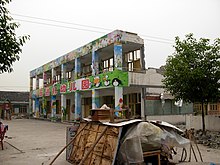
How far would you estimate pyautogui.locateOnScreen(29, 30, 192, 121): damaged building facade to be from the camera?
56.1ft

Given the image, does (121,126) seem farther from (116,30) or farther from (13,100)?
(13,100)

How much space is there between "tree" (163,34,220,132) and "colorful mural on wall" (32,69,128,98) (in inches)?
181

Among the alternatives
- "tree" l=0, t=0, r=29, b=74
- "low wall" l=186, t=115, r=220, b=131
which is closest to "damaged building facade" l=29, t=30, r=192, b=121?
"low wall" l=186, t=115, r=220, b=131

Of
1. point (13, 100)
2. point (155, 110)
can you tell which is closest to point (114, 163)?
point (155, 110)

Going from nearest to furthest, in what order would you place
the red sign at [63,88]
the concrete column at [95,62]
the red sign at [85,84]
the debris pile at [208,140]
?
the debris pile at [208,140], the concrete column at [95,62], the red sign at [85,84], the red sign at [63,88]

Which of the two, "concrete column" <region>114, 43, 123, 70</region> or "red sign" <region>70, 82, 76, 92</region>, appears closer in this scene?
"concrete column" <region>114, 43, 123, 70</region>

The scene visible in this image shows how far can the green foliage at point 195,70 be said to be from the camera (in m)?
12.0

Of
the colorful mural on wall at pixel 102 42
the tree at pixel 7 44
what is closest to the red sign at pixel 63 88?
the colorful mural on wall at pixel 102 42

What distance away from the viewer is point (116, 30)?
17.1 m

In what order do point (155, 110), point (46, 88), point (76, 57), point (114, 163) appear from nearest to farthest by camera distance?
point (114, 163) → point (155, 110) → point (76, 57) → point (46, 88)

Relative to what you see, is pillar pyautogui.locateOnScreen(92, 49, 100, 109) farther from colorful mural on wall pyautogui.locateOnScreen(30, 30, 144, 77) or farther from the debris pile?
the debris pile

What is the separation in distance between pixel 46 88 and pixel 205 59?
74.5 ft

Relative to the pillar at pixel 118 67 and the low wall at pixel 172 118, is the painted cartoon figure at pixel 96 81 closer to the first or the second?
the pillar at pixel 118 67

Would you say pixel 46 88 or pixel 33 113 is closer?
pixel 46 88
